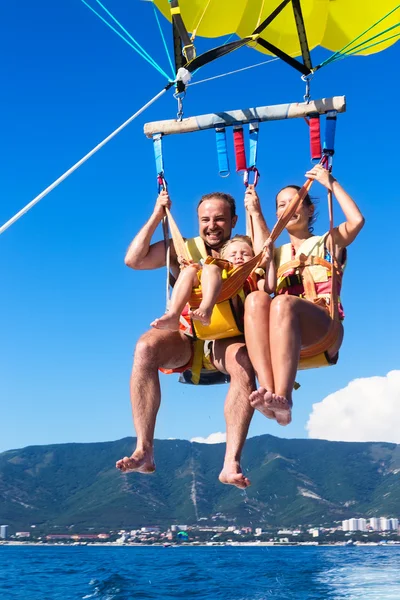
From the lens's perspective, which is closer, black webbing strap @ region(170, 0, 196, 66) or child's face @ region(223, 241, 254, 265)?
child's face @ region(223, 241, 254, 265)

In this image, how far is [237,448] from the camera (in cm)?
607

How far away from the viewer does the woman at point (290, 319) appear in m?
5.75

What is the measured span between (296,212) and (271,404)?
164 centimetres

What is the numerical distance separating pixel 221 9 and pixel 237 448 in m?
3.66

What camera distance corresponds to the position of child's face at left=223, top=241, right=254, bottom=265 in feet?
20.3

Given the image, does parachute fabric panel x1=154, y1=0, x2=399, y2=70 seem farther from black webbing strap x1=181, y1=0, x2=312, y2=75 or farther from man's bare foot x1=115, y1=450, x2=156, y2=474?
man's bare foot x1=115, y1=450, x2=156, y2=474

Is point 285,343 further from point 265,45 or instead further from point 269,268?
point 265,45

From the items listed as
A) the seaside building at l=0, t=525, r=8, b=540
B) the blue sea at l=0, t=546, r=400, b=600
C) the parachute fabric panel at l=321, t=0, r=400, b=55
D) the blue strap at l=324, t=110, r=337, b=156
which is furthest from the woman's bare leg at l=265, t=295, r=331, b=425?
the seaside building at l=0, t=525, r=8, b=540

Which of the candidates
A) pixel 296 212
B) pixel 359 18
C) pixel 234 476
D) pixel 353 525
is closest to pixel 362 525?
pixel 353 525

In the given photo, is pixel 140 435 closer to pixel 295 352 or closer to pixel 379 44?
pixel 295 352

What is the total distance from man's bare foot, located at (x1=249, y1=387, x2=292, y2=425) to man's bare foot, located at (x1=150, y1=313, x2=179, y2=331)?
723mm

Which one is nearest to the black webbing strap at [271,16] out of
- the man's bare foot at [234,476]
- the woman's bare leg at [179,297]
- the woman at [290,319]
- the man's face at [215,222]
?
the woman at [290,319]

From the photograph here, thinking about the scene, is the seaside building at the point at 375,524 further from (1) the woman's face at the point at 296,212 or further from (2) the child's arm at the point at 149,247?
(2) the child's arm at the point at 149,247

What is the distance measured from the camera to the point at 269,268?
19.8 feet
